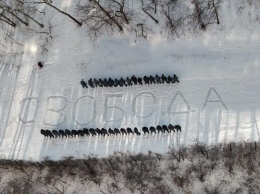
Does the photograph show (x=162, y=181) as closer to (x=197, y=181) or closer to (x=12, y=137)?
(x=197, y=181)

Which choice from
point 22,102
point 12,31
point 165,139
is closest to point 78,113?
point 22,102

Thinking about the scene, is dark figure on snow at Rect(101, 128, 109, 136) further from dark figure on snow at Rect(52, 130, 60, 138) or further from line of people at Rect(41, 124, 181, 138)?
dark figure on snow at Rect(52, 130, 60, 138)

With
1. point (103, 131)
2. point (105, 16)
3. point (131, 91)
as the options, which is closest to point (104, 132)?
point (103, 131)

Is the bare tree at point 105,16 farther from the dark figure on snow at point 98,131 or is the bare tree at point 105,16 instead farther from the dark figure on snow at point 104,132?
the dark figure on snow at point 104,132

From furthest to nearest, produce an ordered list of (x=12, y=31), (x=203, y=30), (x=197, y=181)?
(x=12, y=31) → (x=203, y=30) → (x=197, y=181)

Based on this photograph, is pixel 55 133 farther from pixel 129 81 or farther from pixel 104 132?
pixel 129 81

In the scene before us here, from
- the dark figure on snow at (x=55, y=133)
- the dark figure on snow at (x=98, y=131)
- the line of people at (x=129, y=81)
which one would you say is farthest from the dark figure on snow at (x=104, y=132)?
the line of people at (x=129, y=81)
